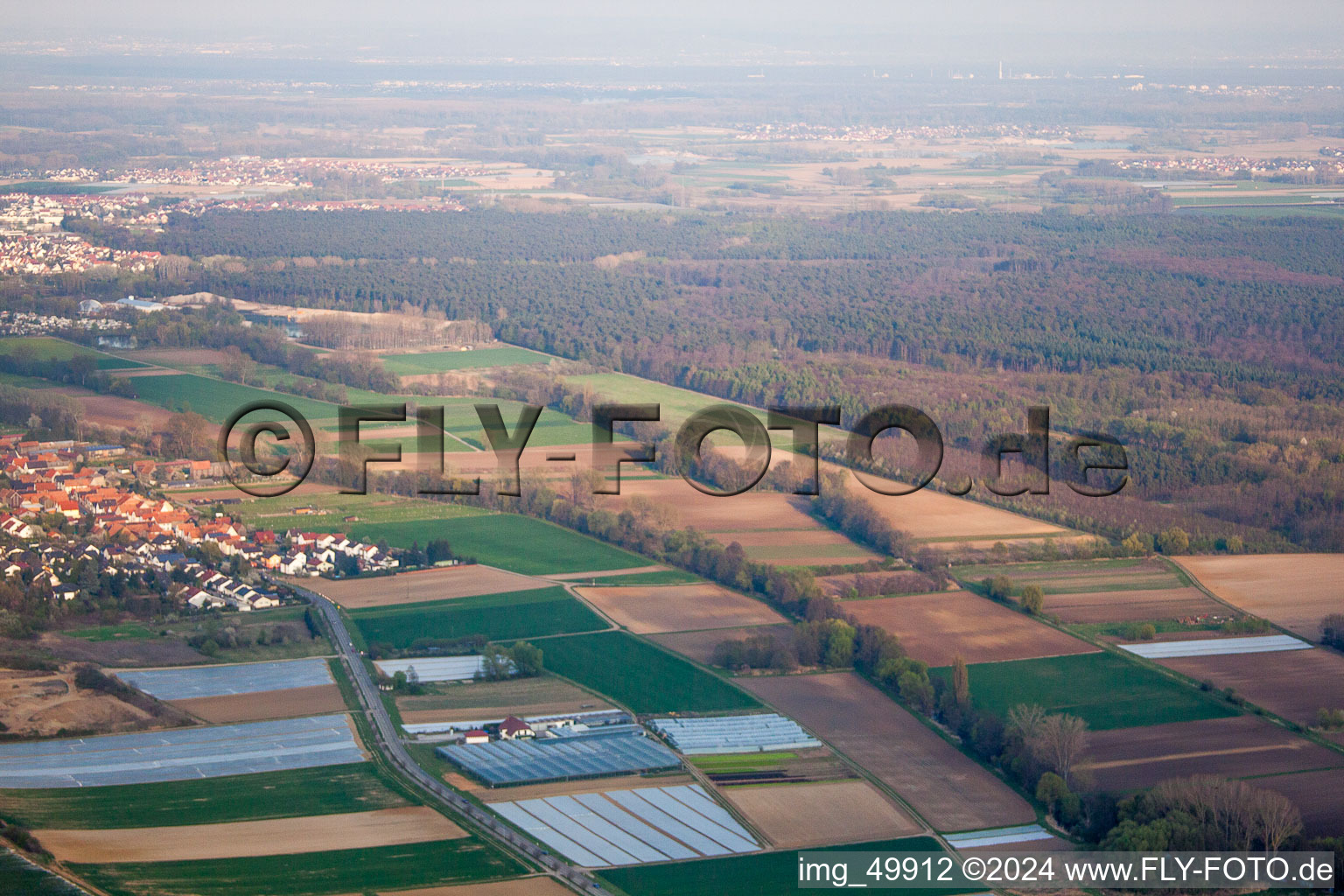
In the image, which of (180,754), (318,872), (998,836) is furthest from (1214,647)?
(180,754)

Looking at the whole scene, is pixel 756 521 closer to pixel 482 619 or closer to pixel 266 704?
pixel 482 619

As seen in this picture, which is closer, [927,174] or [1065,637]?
[1065,637]

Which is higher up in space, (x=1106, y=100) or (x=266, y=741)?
(x=1106, y=100)

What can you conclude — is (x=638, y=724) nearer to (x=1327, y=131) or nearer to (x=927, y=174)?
(x=927, y=174)

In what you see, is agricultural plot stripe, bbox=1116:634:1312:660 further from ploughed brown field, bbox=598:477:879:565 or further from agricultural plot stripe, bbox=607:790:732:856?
agricultural plot stripe, bbox=607:790:732:856

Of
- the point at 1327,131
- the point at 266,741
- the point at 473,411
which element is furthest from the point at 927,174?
the point at 266,741

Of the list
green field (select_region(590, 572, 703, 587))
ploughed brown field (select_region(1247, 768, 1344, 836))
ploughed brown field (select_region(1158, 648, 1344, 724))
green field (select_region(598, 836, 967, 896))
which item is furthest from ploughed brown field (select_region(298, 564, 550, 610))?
ploughed brown field (select_region(1247, 768, 1344, 836))
